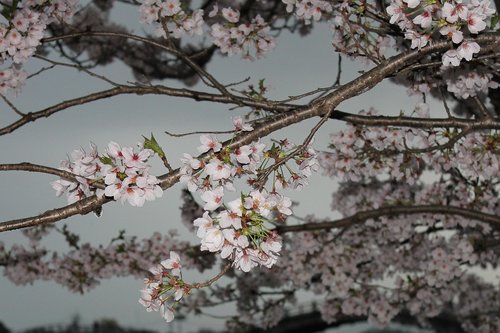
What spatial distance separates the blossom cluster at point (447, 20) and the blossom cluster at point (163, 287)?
7.01 ft

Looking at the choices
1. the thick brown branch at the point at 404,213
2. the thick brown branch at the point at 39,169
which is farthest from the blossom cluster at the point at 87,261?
the thick brown branch at the point at 39,169

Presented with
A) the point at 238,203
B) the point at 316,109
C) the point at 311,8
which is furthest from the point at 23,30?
the point at 238,203

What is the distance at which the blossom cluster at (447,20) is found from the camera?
431cm

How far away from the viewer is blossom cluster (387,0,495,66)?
4.31 meters

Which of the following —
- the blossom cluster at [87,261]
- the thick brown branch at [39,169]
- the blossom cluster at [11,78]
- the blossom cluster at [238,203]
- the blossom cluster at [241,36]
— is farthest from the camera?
the blossom cluster at [87,261]

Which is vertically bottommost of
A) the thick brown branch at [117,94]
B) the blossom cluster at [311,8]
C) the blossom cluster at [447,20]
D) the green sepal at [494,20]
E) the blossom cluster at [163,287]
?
the blossom cluster at [163,287]

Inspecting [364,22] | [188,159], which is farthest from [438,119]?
[188,159]

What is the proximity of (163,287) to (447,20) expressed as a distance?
2.39 metres

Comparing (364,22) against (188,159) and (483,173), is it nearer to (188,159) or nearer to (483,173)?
(483,173)

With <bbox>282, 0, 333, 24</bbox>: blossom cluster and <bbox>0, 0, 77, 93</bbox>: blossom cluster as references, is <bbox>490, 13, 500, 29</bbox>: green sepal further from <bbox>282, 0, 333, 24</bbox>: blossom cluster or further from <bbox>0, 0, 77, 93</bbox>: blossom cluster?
<bbox>0, 0, 77, 93</bbox>: blossom cluster

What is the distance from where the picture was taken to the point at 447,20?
4.34 metres

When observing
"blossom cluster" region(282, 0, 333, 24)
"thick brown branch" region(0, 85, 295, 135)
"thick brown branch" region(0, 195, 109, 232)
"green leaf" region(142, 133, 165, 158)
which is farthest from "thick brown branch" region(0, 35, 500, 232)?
"blossom cluster" region(282, 0, 333, 24)

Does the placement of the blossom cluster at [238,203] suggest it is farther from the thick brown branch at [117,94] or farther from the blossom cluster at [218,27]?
the blossom cluster at [218,27]

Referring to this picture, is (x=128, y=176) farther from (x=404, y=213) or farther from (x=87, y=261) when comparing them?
(x=87, y=261)
